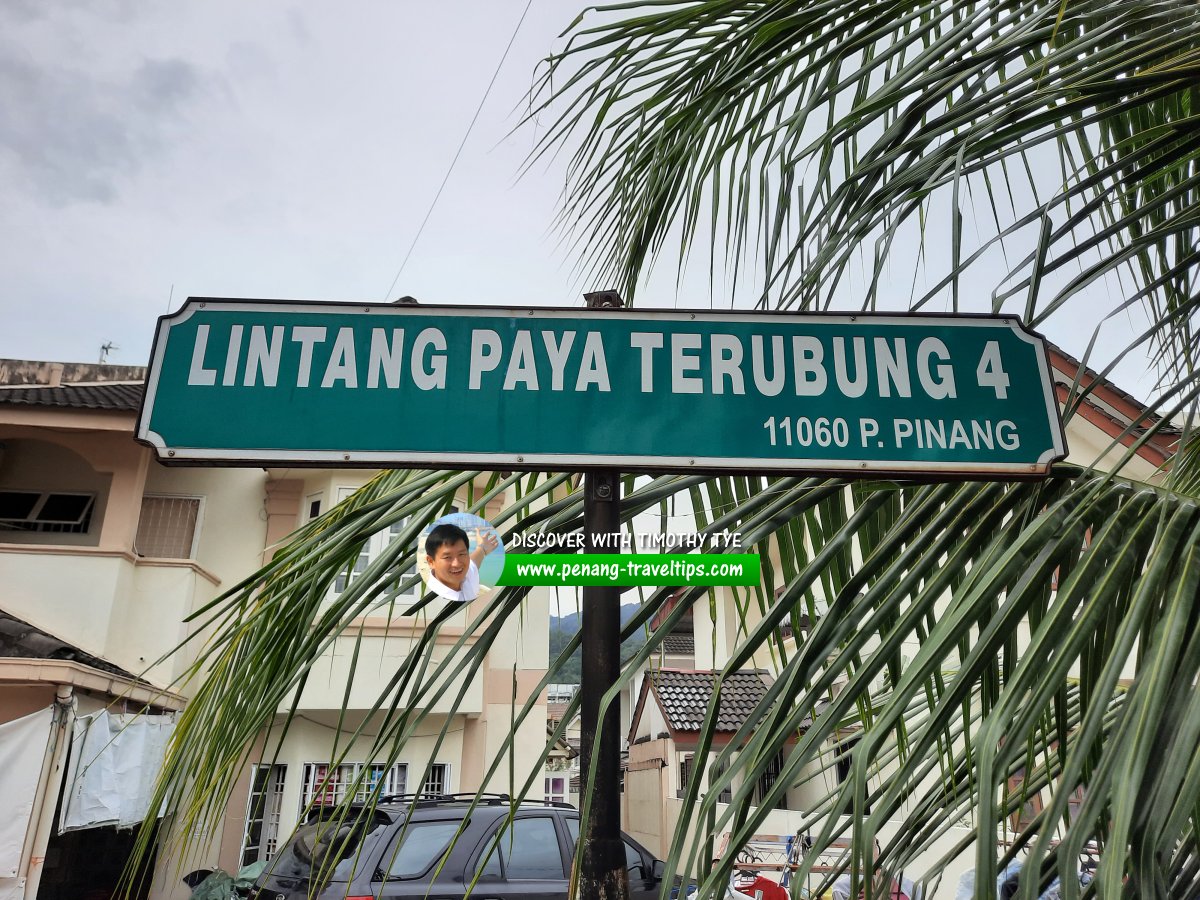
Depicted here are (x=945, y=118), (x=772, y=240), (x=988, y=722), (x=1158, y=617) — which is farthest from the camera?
(x=772, y=240)

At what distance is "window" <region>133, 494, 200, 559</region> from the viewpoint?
11391 millimetres

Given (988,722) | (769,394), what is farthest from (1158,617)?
(769,394)

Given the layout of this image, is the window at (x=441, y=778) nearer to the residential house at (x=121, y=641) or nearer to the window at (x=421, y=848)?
the residential house at (x=121, y=641)

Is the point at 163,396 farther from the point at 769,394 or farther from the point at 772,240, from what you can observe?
the point at 772,240

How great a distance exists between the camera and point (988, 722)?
0.96 m

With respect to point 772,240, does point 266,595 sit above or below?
below

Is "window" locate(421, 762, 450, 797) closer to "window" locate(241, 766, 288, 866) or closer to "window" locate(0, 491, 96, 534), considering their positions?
"window" locate(241, 766, 288, 866)

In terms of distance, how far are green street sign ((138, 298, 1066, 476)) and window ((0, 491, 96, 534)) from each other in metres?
11.2

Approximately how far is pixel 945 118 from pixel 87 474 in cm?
1205

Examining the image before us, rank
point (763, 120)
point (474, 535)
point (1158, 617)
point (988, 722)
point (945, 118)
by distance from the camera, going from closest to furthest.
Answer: point (988, 722) < point (1158, 617) < point (474, 535) < point (945, 118) < point (763, 120)

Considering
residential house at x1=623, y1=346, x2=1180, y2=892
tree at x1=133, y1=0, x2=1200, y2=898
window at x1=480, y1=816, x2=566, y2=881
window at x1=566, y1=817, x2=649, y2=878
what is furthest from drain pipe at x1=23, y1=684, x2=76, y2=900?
tree at x1=133, y1=0, x2=1200, y2=898

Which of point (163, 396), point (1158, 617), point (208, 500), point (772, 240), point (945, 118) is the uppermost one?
point (208, 500)

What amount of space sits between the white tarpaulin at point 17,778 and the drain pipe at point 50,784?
90 mm

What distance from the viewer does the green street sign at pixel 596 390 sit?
130 cm
